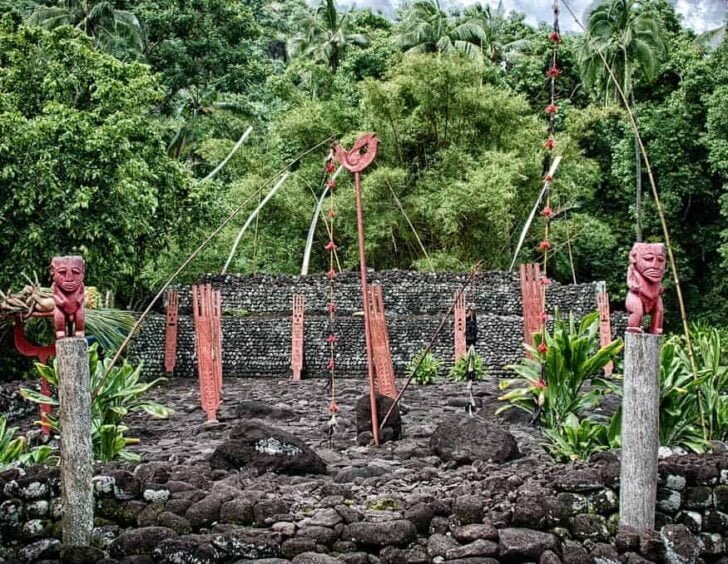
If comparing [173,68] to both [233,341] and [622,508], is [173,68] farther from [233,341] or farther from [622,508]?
[622,508]

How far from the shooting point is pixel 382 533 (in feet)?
14.0

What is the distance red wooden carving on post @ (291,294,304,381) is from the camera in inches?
468

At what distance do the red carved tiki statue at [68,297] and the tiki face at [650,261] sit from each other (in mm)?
3061

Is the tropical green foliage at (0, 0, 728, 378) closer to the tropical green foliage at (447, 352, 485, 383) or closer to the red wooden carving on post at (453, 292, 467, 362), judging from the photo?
the red wooden carving on post at (453, 292, 467, 362)

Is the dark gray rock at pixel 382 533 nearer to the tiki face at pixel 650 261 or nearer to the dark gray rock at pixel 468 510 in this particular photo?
the dark gray rock at pixel 468 510

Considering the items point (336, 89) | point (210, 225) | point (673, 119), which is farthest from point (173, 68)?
point (673, 119)

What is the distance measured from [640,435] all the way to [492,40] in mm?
20231

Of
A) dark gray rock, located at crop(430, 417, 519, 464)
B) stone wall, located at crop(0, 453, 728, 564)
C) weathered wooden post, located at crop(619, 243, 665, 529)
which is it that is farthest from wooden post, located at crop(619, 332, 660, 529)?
dark gray rock, located at crop(430, 417, 519, 464)

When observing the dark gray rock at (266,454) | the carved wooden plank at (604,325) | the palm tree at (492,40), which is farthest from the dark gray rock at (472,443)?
the palm tree at (492,40)

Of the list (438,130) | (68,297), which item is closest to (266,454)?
(68,297)

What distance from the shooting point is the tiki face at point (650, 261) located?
181 inches

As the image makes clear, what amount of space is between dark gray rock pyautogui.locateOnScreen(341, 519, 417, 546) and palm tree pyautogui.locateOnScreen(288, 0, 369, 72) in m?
18.7

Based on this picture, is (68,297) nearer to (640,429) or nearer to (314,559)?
(314,559)

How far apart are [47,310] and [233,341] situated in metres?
5.61
